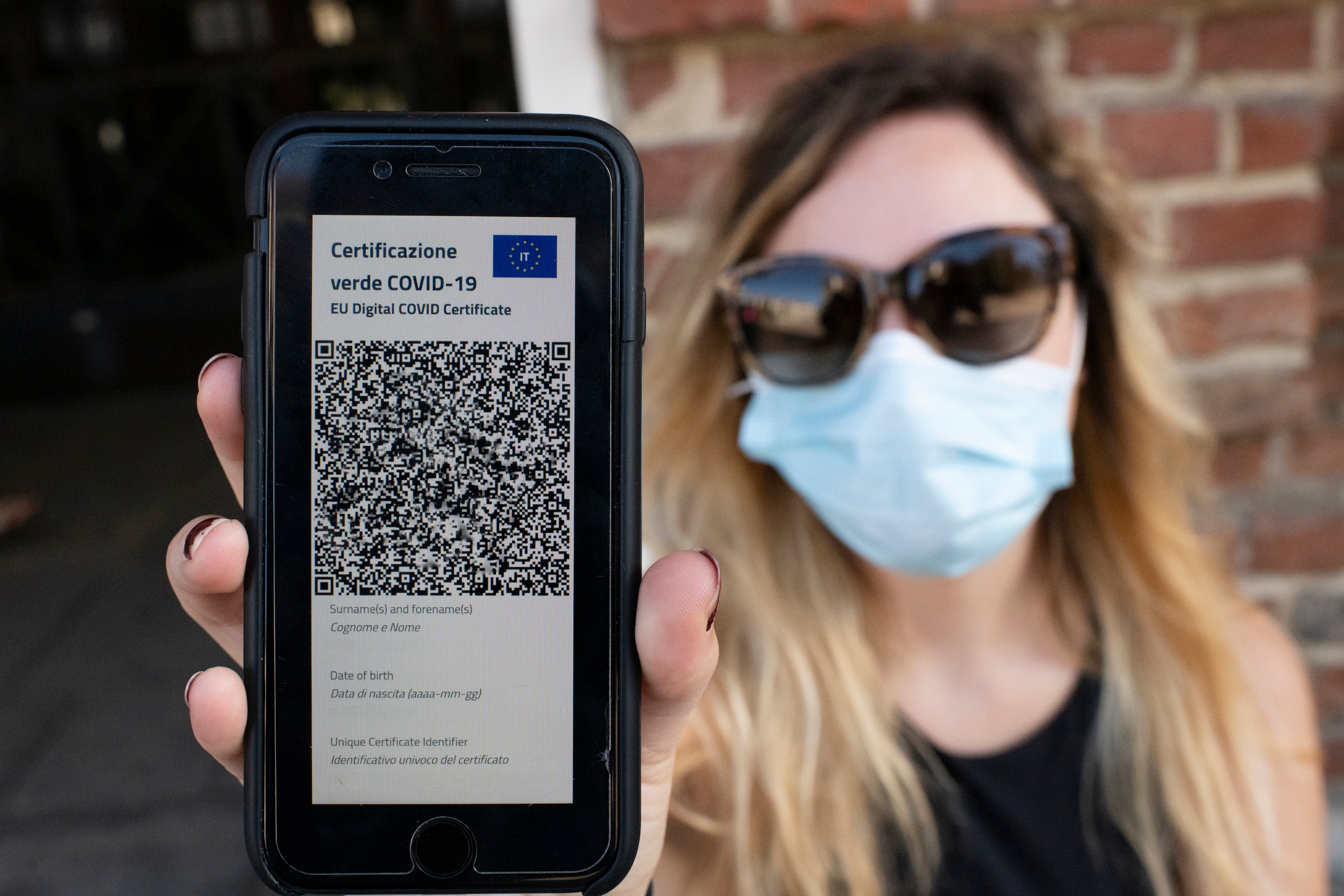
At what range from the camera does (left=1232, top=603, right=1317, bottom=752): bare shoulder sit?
124cm

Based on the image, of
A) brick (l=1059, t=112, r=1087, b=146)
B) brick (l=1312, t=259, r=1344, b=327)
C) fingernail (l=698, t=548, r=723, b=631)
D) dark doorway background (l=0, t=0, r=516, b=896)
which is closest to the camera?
fingernail (l=698, t=548, r=723, b=631)

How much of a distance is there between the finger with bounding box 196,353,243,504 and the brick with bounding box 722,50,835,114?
2.55 ft

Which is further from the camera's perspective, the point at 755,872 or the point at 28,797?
the point at 28,797

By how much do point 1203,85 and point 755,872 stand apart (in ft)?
3.67

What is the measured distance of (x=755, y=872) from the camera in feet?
3.51

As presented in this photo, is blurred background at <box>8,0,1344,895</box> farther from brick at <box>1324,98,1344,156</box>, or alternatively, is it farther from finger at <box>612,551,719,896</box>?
finger at <box>612,551,719,896</box>

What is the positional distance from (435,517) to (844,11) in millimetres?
871

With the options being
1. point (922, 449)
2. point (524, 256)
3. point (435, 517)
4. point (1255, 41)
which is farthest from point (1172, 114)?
point (435, 517)

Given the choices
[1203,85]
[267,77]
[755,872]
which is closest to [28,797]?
[755,872]

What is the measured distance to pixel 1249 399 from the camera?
136 centimetres

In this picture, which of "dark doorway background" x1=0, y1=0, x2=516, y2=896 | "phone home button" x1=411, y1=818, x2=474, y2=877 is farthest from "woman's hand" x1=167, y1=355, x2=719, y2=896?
"dark doorway background" x1=0, y1=0, x2=516, y2=896

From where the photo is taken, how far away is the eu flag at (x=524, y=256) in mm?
637

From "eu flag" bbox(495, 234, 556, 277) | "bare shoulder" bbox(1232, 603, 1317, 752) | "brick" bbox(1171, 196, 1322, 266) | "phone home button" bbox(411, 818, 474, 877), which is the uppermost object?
"brick" bbox(1171, 196, 1322, 266)

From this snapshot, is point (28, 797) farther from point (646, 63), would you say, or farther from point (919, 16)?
point (919, 16)
